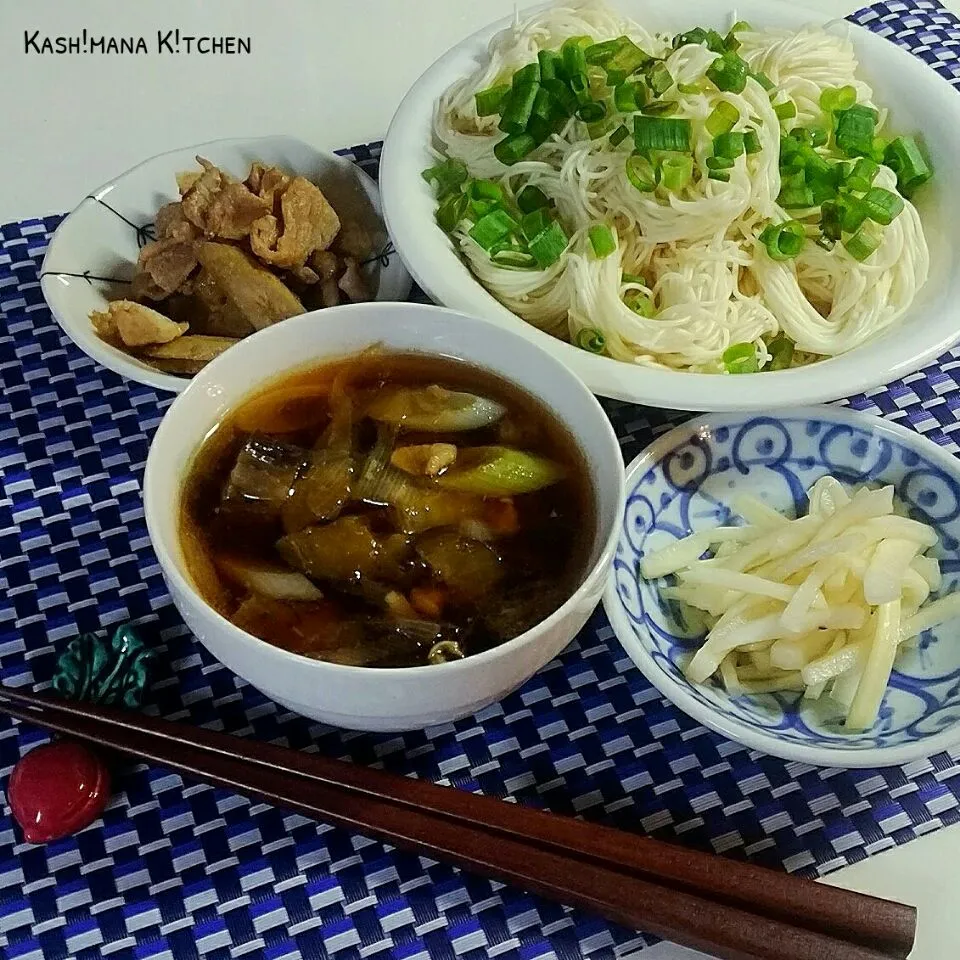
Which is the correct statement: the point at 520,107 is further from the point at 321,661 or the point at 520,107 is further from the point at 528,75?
the point at 321,661

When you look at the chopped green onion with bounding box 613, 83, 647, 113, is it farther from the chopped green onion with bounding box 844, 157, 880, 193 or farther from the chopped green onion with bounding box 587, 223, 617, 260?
the chopped green onion with bounding box 844, 157, 880, 193

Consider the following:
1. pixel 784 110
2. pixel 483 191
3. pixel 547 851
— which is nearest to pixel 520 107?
Answer: pixel 483 191

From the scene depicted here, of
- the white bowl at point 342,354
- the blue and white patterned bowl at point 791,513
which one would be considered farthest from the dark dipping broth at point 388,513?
the blue and white patterned bowl at point 791,513

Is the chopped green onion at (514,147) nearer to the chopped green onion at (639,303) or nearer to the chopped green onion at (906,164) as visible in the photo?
the chopped green onion at (639,303)

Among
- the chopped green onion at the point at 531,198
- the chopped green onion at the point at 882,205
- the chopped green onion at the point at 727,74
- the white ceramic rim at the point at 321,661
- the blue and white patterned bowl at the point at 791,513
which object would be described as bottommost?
the blue and white patterned bowl at the point at 791,513

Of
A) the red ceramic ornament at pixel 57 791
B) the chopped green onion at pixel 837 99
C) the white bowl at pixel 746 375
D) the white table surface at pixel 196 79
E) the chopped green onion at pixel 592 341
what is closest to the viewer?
the red ceramic ornament at pixel 57 791

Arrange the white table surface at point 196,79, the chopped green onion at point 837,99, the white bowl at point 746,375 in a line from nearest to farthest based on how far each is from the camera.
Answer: the white bowl at point 746,375 → the chopped green onion at point 837,99 → the white table surface at point 196,79
